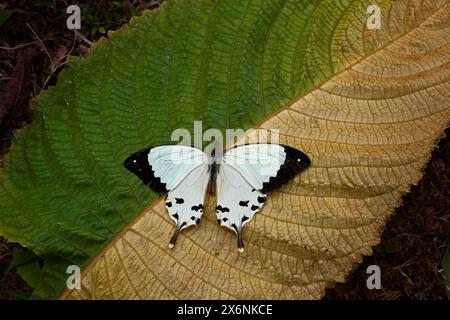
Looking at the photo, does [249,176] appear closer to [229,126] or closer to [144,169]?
[229,126]

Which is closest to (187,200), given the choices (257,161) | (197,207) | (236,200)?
(197,207)

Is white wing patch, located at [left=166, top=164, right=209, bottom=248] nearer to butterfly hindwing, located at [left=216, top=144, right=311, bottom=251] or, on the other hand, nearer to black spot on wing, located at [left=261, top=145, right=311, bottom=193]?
butterfly hindwing, located at [left=216, top=144, right=311, bottom=251]

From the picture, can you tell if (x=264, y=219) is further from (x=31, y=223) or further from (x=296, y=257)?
(x=31, y=223)

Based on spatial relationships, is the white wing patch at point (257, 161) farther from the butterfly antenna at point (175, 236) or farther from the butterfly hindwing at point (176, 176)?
the butterfly antenna at point (175, 236)

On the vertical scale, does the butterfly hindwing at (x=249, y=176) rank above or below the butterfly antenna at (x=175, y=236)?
above

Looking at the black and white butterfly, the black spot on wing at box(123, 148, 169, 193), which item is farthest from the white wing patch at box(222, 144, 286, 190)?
the black spot on wing at box(123, 148, 169, 193)

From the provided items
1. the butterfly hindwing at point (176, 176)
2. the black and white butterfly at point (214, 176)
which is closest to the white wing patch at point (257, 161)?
the black and white butterfly at point (214, 176)
